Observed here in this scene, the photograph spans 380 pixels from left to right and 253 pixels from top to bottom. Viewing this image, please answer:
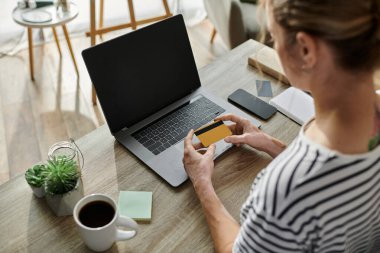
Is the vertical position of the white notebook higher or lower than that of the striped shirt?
lower

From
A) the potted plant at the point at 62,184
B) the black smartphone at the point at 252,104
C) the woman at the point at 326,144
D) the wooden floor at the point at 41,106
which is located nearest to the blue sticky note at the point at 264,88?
the black smartphone at the point at 252,104

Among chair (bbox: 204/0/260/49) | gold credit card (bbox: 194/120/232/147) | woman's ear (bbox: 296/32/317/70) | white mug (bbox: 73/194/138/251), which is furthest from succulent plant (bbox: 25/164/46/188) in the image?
chair (bbox: 204/0/260/49)

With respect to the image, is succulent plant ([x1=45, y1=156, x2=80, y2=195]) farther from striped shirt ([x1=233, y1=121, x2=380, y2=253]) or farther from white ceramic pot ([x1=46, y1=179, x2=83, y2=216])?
striped shirt ([x1=233, y1=121, x2=380, y2=253])

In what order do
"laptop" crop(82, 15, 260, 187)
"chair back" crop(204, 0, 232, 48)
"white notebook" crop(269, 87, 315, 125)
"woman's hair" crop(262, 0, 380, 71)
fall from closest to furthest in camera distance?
"woman's hair" crop(262, 0, 380, 71) → "laptop" crop(82, 15, 260, 187) → "white notebook" crop(269, 87, 315, 125) → "chair back" crop(204, 0, 232, 48)

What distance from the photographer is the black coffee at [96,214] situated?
772 mm

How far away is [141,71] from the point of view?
1086 mm

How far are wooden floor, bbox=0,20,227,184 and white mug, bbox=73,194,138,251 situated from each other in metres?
1.36

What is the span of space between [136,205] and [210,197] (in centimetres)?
18

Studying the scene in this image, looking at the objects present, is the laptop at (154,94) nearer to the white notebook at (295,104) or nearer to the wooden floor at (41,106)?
the white notebook at (295,104)

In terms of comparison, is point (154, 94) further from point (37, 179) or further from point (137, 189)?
point (37, 179)

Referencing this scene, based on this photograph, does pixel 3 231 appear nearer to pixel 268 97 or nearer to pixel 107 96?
pixel 107 96

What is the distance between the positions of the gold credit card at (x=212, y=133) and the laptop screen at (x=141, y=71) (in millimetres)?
182

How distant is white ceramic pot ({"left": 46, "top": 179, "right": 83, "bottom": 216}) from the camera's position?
0.83 meters

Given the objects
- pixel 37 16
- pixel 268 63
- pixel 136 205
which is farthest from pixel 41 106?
pixel 136 205
